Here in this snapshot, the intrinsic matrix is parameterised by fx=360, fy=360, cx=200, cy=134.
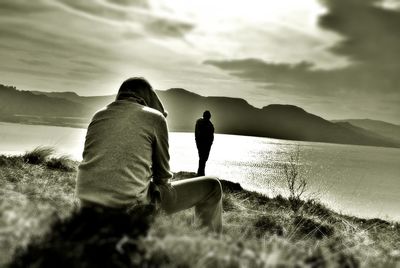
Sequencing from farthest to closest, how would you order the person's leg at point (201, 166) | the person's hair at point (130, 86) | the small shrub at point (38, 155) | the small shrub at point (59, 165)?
the person's leg at point (201, 166), the small shrub at point (38, 155), the small shrub at point (59, 165), the person's hair at point (130, 86)

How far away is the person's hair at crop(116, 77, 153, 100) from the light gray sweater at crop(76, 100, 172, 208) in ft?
0.39

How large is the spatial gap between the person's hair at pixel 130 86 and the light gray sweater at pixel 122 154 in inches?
4.7

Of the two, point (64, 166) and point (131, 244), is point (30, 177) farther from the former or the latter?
point (131, 244)

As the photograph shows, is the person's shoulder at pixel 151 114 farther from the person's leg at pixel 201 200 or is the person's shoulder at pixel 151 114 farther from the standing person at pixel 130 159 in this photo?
the person's leg at pixel 201 200

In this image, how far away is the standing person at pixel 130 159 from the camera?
2.62m

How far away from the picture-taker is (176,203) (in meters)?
3.09

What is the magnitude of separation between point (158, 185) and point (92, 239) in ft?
5.37

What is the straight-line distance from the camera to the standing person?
2.62 meters

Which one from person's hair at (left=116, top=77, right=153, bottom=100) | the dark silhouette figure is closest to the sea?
the dark silhouette figure

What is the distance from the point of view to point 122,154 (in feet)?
8.77

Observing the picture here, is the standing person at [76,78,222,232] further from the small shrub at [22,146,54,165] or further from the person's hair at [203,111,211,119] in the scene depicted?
the person's hair at [203,111,211,119]

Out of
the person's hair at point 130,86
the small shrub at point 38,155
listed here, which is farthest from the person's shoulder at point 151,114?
the small shrub at point 38,155

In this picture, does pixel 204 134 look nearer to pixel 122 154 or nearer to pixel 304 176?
pixel 122 154

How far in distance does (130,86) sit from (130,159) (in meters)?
0.69
